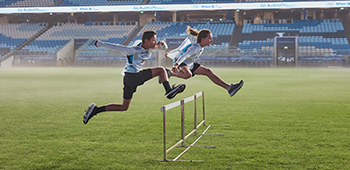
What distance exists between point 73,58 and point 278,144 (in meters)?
49.0

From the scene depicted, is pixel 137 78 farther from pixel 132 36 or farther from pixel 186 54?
pixel 132 36

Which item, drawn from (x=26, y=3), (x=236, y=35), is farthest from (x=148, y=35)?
(x=26, y=3)

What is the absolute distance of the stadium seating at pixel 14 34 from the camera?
5644 centimetres

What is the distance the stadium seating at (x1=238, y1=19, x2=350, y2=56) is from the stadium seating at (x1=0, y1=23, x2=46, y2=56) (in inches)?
1151

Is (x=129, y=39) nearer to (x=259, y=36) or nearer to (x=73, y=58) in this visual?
(x=73, y=58)

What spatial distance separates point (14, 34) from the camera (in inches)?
2347

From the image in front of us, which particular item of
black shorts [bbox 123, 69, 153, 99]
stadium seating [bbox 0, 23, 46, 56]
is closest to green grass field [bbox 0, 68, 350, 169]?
black shorts [bbox 123, 69, 153, 99]

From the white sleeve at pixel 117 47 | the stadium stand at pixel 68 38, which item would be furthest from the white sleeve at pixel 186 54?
the stadium stand at pixel 68 38

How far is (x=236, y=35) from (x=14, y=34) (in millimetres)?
30570

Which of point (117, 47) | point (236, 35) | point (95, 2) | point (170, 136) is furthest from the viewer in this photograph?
point (95, 2)

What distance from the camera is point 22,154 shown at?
6605 mm

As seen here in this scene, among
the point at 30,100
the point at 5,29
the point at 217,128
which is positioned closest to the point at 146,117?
the point at 217,128

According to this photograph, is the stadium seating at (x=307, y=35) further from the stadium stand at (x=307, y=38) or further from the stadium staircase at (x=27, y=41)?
the stadium staircase at (x=27, y=41)

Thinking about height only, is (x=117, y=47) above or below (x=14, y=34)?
below
